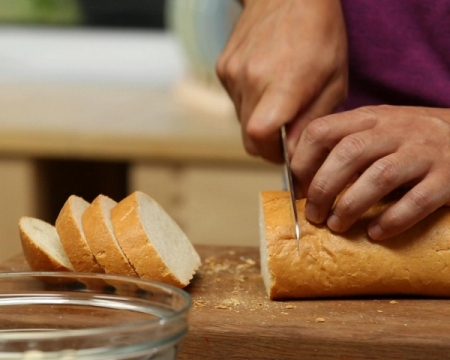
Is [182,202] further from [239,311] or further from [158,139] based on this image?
[239,311]

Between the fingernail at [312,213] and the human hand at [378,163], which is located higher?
the human hand at [378,163]

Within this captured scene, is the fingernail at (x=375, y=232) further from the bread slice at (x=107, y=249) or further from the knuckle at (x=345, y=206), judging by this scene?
the bread slice at (x=107, y=249)

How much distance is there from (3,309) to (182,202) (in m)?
1.65

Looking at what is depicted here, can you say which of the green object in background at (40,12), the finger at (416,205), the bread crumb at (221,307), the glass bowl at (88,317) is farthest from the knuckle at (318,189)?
the green object in background at (40,12)

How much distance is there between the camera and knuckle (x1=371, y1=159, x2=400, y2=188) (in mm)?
1173

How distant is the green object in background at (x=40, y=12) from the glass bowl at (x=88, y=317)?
2.83m

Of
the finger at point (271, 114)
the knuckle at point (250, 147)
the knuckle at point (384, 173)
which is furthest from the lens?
the knuckle at point (250, 147)

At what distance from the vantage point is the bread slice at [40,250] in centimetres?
125

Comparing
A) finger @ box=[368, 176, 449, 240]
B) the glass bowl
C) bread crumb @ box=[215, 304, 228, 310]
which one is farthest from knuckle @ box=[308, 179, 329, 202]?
the glass bowl

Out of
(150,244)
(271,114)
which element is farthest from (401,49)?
(150,244)

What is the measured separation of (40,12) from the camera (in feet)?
12.4

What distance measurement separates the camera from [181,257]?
1.35 metres

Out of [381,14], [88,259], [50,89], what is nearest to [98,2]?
[50,89]

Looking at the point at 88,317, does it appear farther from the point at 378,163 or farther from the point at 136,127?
the point at 136,127
